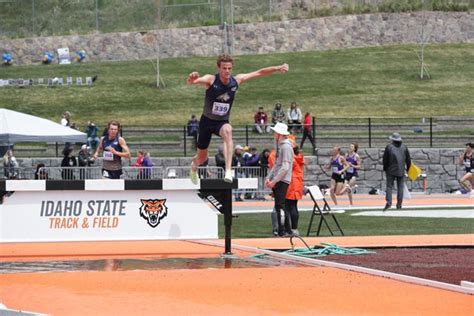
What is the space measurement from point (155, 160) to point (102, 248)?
21592 millimetres

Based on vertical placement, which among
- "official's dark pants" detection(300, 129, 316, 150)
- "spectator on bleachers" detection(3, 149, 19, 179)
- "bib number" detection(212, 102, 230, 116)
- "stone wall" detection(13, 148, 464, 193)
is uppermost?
"bib number" detection(212, 102, 230, 116)

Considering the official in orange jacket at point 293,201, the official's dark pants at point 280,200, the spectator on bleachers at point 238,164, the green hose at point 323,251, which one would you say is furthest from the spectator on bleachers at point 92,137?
the green hose at point 323,251

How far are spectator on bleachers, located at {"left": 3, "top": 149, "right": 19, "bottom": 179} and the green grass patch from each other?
27.2 feet

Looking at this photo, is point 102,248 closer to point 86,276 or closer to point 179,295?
point 86,276

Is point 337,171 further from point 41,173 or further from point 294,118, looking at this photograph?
point 294,118

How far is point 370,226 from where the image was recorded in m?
24.1

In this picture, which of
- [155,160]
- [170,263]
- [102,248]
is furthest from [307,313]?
[155,160]

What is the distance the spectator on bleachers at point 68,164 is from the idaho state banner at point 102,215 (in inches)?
684

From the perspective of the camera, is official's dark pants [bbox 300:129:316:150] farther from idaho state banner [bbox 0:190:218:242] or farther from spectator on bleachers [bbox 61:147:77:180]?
idaho state banner [bbox 0:190:218:242]

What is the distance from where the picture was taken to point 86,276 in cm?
1431

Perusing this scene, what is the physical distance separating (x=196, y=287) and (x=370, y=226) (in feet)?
36.8

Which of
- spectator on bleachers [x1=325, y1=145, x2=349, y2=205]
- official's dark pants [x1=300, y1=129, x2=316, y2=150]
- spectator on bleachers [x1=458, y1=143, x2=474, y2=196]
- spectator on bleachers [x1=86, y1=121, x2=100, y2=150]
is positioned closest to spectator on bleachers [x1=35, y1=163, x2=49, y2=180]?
spectator on bleachers [x1=86, y1=121, x2=100, y2=150]

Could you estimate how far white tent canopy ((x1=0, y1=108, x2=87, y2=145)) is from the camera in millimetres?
30719

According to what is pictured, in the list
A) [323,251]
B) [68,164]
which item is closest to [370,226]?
[323,251]
